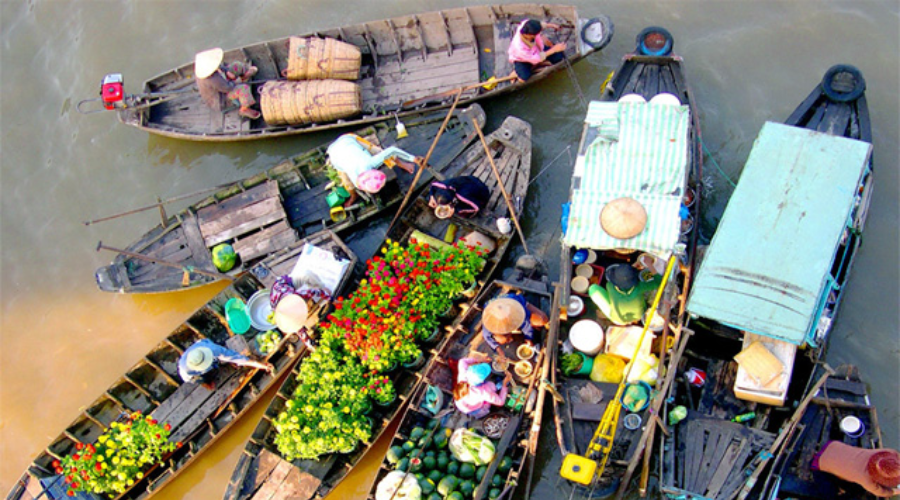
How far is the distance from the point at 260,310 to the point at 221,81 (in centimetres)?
378

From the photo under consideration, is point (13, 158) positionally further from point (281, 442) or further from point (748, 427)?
point (748, 427)

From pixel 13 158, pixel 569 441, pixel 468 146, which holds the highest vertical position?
pixel 468 146

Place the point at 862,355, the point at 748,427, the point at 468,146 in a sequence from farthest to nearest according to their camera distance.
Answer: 1. the point at 468,146
2. the point at 862,355
3. the point at 748,427

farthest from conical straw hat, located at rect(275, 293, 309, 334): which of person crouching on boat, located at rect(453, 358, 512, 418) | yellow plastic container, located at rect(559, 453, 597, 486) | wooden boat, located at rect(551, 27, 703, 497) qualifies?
yellow plastic container, located at rect(559, 453, 597, 486)

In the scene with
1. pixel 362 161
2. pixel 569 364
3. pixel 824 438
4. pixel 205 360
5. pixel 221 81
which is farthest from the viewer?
pixel 221 81

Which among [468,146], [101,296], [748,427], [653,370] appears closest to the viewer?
[748,427]

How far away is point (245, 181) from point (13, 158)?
17.2ft

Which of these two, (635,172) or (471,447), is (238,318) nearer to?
(471,447)

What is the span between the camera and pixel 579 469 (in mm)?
8758

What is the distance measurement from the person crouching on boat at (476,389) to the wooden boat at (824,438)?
3374mm

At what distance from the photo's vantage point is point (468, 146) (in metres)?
11.3

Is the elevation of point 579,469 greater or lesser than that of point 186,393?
greater

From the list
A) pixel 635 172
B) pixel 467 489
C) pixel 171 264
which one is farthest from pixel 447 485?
pixel 171 264

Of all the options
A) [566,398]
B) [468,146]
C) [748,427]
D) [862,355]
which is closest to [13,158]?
[468,146]
